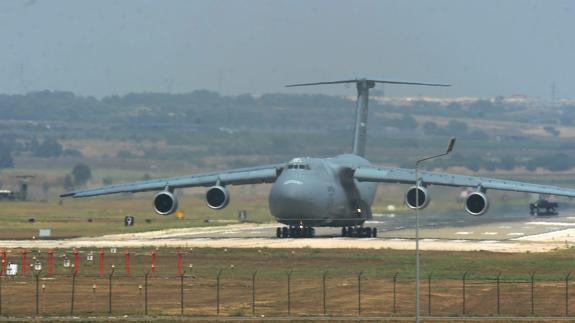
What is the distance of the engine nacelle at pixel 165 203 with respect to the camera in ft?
218

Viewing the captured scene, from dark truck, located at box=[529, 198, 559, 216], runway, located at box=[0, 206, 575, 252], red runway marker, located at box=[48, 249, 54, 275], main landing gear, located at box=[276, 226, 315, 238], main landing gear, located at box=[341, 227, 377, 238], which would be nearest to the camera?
red runway marker, located at box=[48, 249, 54, 275]

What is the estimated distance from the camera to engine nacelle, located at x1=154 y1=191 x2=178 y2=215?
6644cm

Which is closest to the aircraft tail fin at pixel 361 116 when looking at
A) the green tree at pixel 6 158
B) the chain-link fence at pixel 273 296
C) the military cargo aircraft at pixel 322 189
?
the military cargo aircraft at pixel 322 189

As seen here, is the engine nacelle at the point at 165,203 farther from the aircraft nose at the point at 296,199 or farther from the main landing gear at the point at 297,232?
the main landing gear at the point at 297,232

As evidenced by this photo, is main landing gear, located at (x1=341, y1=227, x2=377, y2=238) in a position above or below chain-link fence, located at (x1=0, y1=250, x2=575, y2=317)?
above

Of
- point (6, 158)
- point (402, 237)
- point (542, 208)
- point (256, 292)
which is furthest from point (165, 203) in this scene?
point (6, 158)

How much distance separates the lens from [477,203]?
6384 cm

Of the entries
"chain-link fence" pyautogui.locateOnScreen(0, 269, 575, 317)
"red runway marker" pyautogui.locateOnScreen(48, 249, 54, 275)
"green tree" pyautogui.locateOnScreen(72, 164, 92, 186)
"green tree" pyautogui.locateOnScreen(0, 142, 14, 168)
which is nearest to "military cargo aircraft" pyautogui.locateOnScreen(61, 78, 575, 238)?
"red runway marker" pyautogui.locateOnScreen(48, 249, 54, 275)

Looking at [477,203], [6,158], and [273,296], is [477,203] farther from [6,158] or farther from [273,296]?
[6,158]

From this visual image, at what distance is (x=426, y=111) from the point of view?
159 metres

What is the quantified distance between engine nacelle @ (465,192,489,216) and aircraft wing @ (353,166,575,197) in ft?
3.02

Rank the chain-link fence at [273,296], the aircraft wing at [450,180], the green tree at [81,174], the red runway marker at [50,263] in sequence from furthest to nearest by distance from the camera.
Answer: the green tree at [81,174]
the aircraft wing at [450,180]
the red runway marker at [50,263]
the chain-link fence at [273,296]

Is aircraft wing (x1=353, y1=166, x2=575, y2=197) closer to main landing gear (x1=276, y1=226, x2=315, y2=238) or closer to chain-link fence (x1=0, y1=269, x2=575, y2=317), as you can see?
main landing gear (x1=276, y1=226, x2=315, y2=238)

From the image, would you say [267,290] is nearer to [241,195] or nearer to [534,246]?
[534,246]
